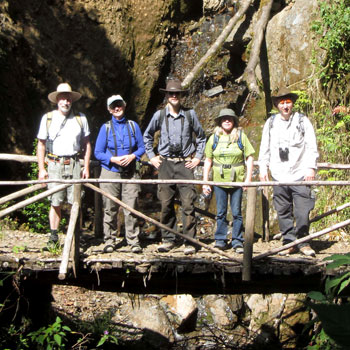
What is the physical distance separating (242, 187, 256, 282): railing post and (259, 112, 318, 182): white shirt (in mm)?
641

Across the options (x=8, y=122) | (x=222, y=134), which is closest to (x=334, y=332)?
(x=222, y=134)

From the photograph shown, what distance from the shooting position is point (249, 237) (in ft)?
→ 17.2

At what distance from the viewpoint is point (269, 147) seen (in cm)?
585

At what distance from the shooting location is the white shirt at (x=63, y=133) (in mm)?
5625

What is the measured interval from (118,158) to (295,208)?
Answer: 7.15 ft

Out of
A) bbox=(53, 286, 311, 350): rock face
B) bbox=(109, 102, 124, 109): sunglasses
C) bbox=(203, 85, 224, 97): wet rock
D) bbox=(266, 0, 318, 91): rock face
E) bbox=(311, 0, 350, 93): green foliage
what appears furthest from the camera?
bbox=(203, 85, 224, 97): wet rock

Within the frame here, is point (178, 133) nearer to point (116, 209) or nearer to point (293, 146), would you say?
point (116, 209)

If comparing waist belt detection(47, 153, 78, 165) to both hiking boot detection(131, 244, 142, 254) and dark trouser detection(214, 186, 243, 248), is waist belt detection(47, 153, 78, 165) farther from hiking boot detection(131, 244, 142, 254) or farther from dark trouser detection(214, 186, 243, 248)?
dark trouser detection(214, 186, 243, 248)

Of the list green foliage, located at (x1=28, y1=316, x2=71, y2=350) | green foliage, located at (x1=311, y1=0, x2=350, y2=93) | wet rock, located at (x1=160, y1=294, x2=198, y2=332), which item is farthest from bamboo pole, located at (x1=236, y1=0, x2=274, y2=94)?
green foliage, located at (x1=28, y1=316, x2=71, y2=350)

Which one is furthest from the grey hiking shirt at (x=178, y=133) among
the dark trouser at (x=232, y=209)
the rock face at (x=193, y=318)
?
the rock face at (x=193, y=318)

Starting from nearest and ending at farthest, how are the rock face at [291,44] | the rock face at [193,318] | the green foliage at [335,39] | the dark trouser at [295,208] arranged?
the dark trouser at [295,208]
the rock face at [193,318]
the green foliage at [335,39]
the rock face at [291,44]

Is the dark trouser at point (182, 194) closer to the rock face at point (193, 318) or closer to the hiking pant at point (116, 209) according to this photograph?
the hiking pant at point (116, 209)

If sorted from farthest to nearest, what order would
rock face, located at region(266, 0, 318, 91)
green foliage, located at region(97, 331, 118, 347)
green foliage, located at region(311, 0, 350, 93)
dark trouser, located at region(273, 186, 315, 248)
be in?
rock face, located at region(266, 0, 318, 91) < green foliage, located at region(311, 0, 350, 93) < green foliage, located at region(97, 331, 118, 347) < dark trouser, located at region(273, 186, 315, 248)

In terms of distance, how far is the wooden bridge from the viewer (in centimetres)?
526
